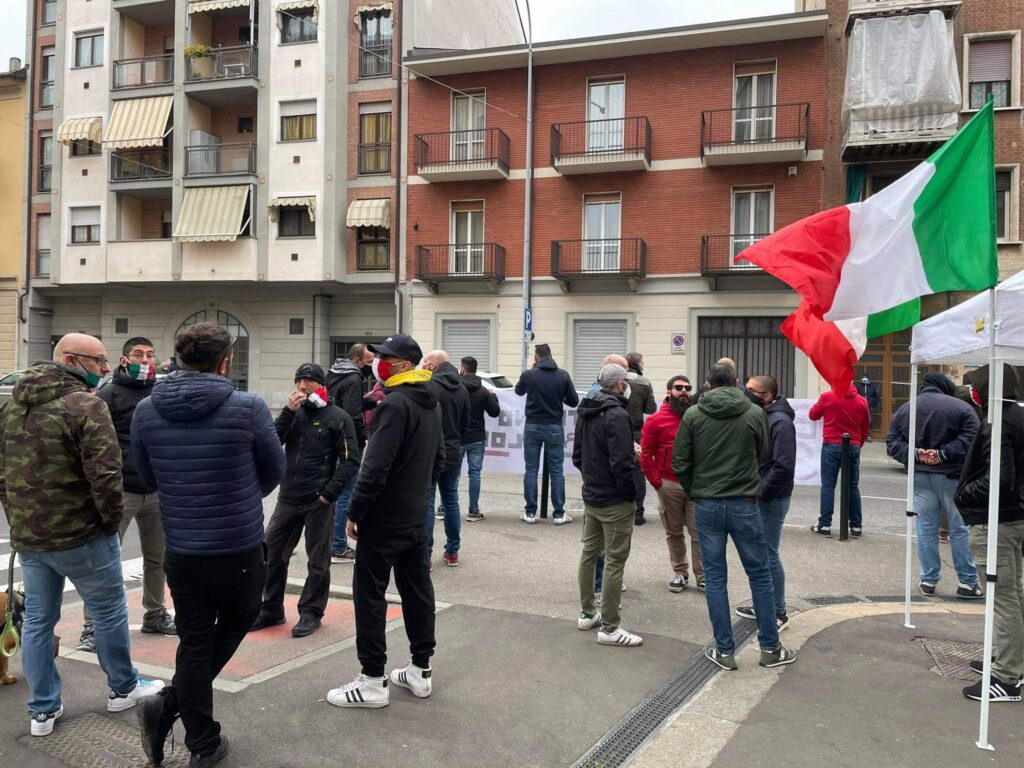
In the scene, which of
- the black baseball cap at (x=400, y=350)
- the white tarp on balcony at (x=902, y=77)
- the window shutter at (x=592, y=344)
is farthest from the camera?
the window shutter at (x=592, y=344)

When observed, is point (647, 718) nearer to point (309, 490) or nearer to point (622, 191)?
point (309, 490)

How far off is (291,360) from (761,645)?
74.3ft

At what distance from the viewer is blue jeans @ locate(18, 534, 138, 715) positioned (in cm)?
365

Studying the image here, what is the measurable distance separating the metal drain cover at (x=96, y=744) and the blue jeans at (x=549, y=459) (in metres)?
5.61

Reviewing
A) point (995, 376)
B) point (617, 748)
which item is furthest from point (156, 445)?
point (995, 376)

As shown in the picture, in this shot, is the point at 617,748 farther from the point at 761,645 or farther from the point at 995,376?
the point at 995,376

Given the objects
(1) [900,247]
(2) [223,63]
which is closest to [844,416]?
(1) [900,247]

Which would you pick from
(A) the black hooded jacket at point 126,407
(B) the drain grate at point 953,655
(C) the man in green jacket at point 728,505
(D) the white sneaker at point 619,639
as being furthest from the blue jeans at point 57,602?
(B) the drain grate at point 953,655

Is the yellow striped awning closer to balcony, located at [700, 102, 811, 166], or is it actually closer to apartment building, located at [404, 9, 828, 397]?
apartment building, located at [404, 9, 828, 397]

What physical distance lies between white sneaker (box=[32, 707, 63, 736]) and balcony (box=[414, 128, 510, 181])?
67.6ft

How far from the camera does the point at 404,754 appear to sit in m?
3.54

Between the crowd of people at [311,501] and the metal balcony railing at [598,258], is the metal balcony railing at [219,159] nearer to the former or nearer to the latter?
the metal balcony railing at [598,258]

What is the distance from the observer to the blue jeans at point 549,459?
8984mm

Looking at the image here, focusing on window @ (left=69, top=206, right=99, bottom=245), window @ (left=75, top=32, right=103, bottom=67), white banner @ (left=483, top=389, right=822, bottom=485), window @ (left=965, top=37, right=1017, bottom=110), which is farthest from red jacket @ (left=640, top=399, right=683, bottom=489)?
window @ (left=75, top=32, right=103, bottom=67)
